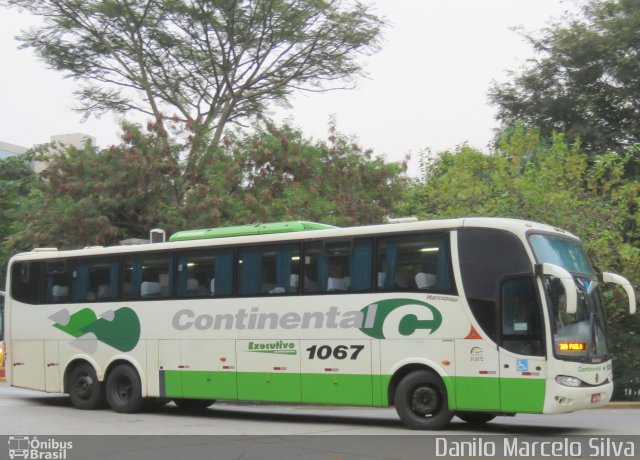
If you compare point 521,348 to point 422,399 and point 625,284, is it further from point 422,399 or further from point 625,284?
point 625,284

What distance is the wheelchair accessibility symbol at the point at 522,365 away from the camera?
44.4 feet

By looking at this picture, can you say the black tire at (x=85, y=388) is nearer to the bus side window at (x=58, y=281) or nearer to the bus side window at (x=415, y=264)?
the bus side window at (x=58, y=281)

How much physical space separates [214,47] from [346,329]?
19381 millimetres

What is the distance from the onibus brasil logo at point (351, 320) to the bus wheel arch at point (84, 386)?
9.07ft

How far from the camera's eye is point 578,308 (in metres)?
13.8

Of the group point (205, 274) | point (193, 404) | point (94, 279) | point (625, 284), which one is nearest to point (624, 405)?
point (625, 284)

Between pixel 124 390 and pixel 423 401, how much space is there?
21.6 feet

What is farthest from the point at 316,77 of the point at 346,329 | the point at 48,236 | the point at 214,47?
the point at 346,329

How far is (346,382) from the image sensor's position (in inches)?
603

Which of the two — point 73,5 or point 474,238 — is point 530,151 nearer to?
point 474,238

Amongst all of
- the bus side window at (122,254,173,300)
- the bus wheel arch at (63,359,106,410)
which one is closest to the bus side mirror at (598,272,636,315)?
the bus side window at (122,254,173,300)

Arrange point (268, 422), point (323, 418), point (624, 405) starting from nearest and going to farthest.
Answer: point (268, 422)
point (323, 418)
point (624, 405)

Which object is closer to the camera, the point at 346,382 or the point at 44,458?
the point at 44,458

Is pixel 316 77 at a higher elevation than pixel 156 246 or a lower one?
higher
